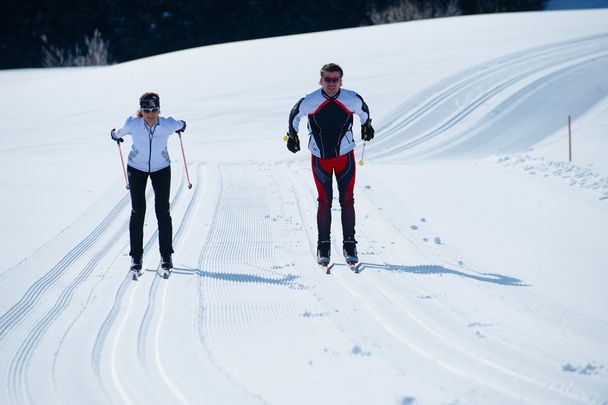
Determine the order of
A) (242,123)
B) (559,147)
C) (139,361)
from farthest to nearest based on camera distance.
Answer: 1. (242,123)
2. (559,147)
3. (139,361)

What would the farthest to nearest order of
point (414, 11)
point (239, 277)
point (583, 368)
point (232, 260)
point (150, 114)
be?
point (414, 11), point (232, 260), point (150, 114), point (239, 277), point (583, 368)

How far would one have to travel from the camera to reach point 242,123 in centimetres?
1755

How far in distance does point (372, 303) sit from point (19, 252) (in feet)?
12.9

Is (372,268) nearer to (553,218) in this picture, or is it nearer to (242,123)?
(553,218)

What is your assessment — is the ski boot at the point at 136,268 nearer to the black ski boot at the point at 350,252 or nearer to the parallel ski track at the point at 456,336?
the black ski boot at the point at 350,252

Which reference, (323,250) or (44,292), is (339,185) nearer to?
(323,250)

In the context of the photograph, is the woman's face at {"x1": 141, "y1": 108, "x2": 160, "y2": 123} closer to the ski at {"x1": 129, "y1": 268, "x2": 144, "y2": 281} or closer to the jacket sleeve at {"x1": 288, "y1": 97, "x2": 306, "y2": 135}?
the jacket sleeve at {"x1": 288, "y1": 97, "x2": 306, "y2": 135}

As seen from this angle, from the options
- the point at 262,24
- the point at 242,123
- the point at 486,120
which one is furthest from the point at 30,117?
the point at 262,24

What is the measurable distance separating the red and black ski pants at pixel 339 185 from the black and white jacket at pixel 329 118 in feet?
0.31

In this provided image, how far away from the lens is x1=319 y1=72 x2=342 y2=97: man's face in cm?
576

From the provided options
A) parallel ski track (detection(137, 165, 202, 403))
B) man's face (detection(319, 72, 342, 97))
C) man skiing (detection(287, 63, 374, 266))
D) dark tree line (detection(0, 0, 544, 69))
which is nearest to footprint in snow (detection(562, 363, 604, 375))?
parallel ski track (detection(137, 165, 202, 403))

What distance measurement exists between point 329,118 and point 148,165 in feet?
5.73

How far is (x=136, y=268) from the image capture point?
19.2 ft

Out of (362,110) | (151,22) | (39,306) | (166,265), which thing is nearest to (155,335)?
(39,306)
